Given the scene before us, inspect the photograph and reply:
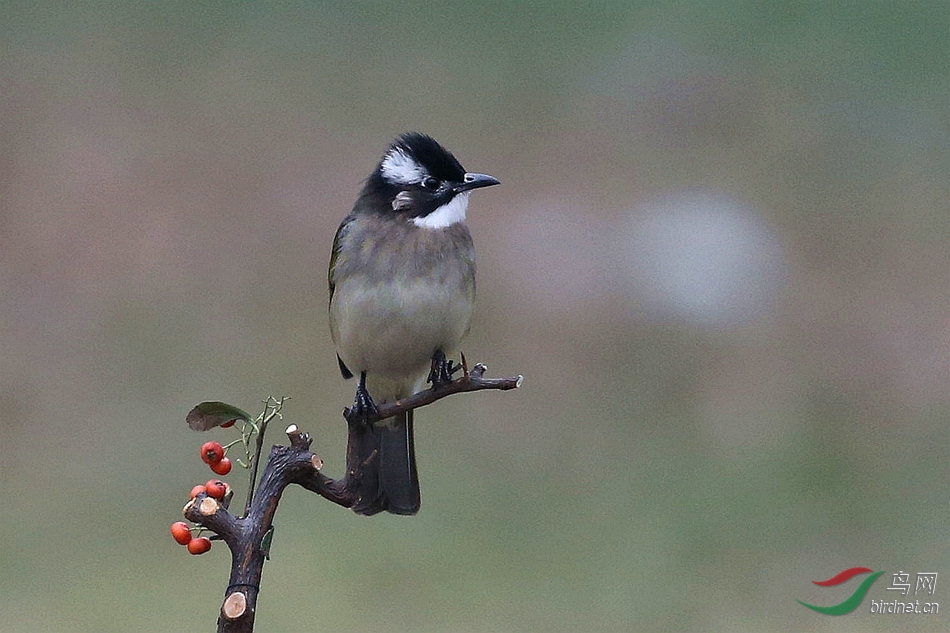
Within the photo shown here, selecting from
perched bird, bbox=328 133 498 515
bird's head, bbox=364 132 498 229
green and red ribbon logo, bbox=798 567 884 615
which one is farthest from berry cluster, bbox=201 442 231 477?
green and red ribbon logo, bbox=798 567 884 615

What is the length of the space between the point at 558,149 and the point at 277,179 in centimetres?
144

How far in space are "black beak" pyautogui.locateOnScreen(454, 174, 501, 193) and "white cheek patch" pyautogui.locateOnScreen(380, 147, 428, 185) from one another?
0.25ft

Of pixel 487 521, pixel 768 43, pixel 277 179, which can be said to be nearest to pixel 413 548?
pixel 487 521

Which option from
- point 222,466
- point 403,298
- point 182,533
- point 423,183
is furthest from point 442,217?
point 182,533

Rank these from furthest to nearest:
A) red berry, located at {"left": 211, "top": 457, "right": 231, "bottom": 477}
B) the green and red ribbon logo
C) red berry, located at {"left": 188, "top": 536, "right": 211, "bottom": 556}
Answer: the green and red ribbon logo, red berry, located at {"left": 211, "top": 457, "right": 231, "bottom": 477}, red berry, located at {"left": 188, "top": 536, "right": 211, "bottom": 556}

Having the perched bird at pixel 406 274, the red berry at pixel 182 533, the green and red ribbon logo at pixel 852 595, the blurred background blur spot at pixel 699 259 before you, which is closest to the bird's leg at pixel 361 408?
the perched bird at pixel 406 274

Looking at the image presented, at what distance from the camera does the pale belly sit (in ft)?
8.58

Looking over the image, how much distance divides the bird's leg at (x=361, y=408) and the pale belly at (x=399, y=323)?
4cm

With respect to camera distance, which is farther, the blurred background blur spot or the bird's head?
the blurred background blur spot

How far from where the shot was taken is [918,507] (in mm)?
5191

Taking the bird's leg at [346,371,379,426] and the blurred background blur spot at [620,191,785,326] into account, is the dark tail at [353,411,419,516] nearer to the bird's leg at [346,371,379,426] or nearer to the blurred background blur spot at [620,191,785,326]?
the bird's leg at [346,371,379,426]

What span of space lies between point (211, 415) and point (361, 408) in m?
0.63

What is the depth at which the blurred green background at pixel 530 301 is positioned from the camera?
4.70 meters

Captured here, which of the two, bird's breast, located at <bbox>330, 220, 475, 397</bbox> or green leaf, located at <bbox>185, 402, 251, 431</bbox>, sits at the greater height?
bird's breast, located at <bbox>330, 220, 475, 397</bbox>
